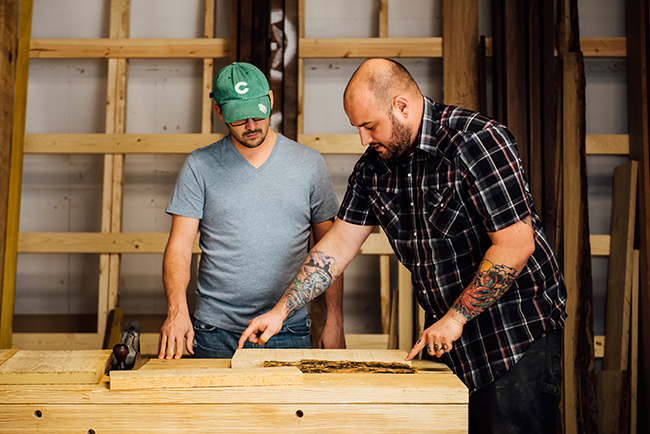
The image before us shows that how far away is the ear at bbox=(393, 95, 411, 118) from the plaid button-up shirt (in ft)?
0.18

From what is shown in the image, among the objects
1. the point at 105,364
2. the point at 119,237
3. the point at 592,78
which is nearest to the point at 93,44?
the point at 119,237

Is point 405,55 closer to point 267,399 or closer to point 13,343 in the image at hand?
point 267,399

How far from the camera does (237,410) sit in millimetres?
1188

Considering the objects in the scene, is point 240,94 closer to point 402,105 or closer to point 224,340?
point 402,105

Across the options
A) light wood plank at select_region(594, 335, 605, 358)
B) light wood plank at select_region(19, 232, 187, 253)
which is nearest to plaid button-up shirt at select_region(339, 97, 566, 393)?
light wood plank at select_region(594, 335, 605, 358)

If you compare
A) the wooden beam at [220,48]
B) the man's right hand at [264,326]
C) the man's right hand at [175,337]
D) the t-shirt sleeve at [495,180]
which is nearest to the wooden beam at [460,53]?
the wooden beam at [220,48]

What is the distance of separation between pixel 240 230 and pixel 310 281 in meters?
0.36

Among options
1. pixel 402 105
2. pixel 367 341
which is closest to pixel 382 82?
pixel 402 105

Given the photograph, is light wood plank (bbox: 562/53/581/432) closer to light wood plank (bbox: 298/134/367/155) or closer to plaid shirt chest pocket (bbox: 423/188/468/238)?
light wood plank (bbox: 298/134/367/155)

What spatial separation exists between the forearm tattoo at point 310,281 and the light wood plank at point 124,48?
5.95 feet

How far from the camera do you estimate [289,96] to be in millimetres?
2887

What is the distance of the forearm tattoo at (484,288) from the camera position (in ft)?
4.57

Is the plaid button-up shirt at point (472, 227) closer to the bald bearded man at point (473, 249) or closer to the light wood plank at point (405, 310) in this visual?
the bald bearded man at point (473, 249)

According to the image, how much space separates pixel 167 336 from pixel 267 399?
69cm
